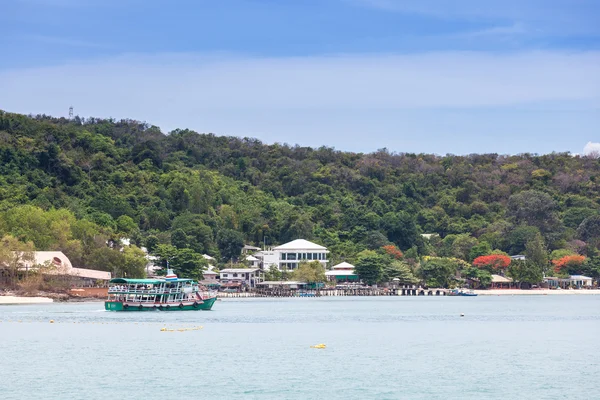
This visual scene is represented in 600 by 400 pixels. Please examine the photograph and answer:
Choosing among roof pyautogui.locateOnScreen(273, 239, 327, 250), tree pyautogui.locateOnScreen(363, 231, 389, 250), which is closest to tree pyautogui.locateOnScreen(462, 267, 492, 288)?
tree pyautogui.locateOnScreen(363, 231, 389, 250)

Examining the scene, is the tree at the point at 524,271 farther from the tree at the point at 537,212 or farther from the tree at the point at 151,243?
the tree at the point at 151,243

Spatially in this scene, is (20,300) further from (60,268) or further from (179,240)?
(179,240)

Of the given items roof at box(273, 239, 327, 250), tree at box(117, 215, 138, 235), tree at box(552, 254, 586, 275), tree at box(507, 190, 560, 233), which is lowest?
tree at box(552, 254, 586, 275)

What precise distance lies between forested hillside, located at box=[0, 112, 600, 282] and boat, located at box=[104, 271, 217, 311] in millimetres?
28922

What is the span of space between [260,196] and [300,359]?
123 metres

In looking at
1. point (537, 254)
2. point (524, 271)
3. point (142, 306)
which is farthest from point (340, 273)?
point (142, 306)

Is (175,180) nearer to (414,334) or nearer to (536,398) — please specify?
(414,334)

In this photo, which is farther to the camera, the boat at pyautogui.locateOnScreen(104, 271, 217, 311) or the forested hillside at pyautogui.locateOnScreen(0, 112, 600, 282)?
the forested hillside at pyautogui.locateOnScreen(0, 112, 600, 282)

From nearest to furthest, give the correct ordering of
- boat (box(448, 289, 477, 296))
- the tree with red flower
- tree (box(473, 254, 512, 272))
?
boat (box(448, 289, 477, 296)) → tree (box(473, 254, 512, 272)) → the tree with red flower

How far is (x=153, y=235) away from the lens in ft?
426

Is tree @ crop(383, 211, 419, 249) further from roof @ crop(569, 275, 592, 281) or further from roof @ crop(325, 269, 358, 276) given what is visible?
roof @ crop(569, 275, 592, 281)

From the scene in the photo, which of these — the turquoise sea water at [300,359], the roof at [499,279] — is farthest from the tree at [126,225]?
the turquoise sea water at [300,359]

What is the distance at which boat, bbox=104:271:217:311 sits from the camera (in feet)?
263

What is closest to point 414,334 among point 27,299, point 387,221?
point 27,299
